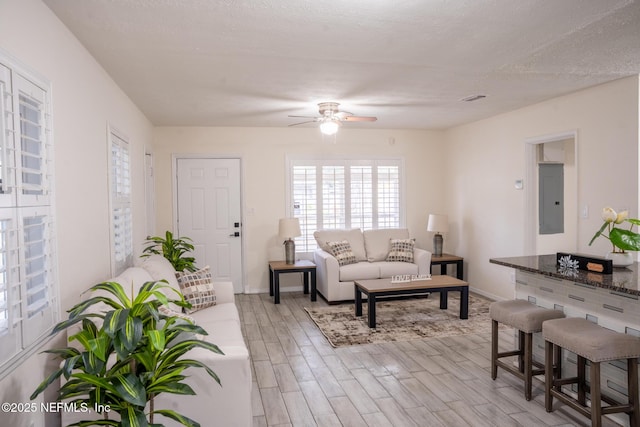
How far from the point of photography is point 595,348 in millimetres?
2518

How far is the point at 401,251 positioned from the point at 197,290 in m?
3.29

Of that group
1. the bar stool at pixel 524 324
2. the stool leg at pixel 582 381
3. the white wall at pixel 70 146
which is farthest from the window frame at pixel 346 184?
the stool leg at pixel 582 381

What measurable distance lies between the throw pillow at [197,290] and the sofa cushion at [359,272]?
7.32 feet

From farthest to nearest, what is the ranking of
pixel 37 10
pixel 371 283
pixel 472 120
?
pixel 472 120 < pixel 371 283 < pixel 37 10

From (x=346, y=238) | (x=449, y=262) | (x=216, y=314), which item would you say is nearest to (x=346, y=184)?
(x=346, y=238)

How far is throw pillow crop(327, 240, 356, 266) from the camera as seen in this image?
20.6ft

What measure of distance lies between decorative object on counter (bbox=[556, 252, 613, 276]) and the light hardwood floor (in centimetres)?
92

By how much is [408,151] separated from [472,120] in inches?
47.6

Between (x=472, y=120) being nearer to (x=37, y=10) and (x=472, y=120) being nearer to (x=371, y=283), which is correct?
(x=371, y=283)

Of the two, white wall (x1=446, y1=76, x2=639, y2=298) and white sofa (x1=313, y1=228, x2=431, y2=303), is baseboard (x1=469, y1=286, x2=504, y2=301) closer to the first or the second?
white wall (x1=446, y1=76, x2=639, y2=298)

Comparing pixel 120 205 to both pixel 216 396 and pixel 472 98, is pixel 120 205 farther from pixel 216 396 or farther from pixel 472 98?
pixel 472 98

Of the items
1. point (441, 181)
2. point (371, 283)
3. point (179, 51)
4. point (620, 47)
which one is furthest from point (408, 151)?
point (179, 51)

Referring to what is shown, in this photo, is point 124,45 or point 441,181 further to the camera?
point 441,181

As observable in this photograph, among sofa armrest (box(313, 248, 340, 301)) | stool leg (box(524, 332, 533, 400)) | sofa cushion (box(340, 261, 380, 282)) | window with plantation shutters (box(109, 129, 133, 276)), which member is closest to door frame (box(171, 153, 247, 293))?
sofa armrest (box(313, 248, 340, 301))
